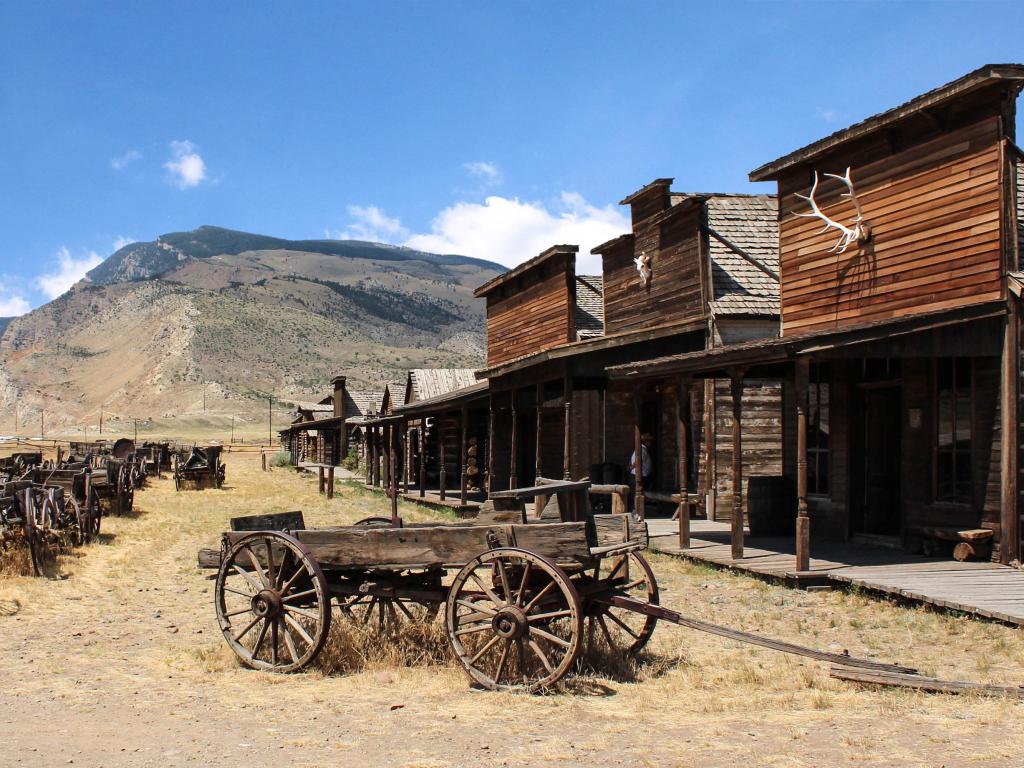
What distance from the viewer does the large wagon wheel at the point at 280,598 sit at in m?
6.36

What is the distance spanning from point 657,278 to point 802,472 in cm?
835

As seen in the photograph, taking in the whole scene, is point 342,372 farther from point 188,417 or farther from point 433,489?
point 433,489

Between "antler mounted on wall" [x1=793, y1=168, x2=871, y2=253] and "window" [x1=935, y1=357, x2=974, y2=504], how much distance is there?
198 cm

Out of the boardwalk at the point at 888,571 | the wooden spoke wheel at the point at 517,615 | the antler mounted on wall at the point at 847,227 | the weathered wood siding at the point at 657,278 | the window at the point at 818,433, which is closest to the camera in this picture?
the wooden spoke wheel at the point at 517,615

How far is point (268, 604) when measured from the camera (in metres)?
6.54

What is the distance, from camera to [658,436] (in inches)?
715

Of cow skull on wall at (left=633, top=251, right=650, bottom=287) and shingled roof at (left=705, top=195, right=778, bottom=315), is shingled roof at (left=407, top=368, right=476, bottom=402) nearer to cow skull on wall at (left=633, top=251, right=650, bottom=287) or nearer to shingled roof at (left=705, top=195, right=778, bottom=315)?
cow skull on wall at (left=633, top=251, right=650, bottom=287)

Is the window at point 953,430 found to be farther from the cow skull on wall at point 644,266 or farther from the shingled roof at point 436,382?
the shingled roof at point 436,382

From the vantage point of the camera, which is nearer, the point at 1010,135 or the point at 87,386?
the point at 1010,135

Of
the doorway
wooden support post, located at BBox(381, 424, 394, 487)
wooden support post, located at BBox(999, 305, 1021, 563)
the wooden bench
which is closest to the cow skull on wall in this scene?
the doorway

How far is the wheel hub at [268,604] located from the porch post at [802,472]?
223 inches

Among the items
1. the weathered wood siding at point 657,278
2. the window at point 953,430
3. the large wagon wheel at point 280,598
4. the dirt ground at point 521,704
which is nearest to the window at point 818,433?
the window at point 953,430

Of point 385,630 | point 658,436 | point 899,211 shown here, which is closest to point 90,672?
point 385,630

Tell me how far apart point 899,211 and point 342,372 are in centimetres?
10736
